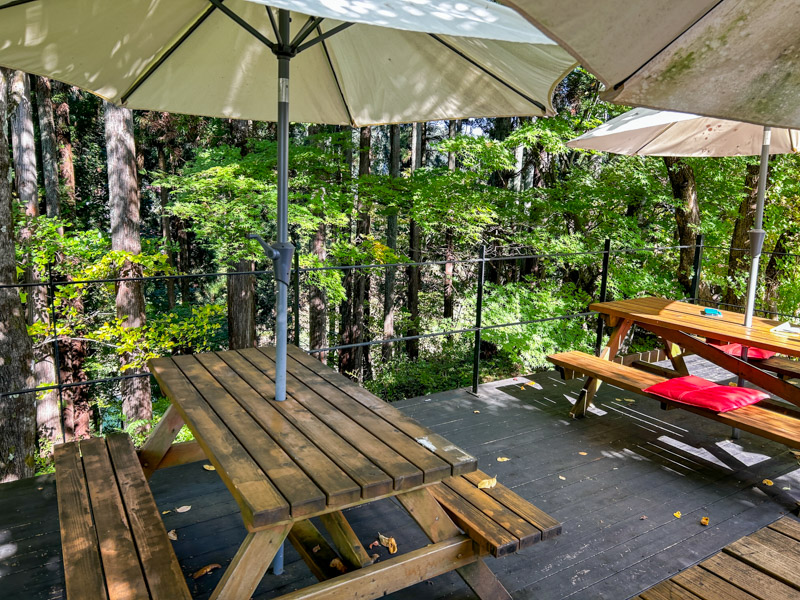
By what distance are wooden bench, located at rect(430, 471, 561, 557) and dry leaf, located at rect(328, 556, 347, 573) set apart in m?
0.41

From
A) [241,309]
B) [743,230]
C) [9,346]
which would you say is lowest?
[241,309]

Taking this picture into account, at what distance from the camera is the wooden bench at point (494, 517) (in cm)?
182

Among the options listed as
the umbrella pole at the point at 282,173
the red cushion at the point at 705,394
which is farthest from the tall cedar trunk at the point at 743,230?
the umbrella pole at the point at 282,173

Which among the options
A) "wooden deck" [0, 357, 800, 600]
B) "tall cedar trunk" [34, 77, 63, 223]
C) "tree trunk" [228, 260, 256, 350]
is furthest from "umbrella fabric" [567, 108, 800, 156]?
"tall cedar trunk" [34, 77, 63, 223]

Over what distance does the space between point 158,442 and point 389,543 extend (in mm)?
1123

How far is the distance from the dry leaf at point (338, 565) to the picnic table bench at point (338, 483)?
0.01 metres

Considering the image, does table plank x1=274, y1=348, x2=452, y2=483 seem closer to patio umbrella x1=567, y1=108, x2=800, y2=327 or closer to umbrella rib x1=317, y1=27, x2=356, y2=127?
umbrella rib x1=317, y1=27, x2=356, y2=127

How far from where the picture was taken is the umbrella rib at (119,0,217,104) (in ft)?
9.12

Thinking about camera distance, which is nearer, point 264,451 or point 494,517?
point 264,451

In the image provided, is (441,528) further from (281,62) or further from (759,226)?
(759,226)

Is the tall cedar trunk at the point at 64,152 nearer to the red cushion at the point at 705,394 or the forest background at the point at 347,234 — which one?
the forest background at the point at 347,234

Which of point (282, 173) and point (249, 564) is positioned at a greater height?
point (282, 173)

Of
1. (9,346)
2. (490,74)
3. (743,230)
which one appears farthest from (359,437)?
(743,230)

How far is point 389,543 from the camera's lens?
2424 mm
